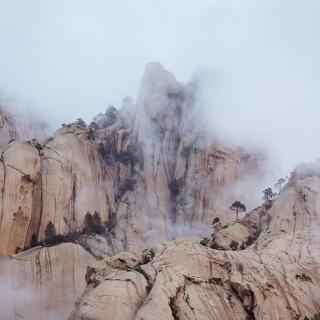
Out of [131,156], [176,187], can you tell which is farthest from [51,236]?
[176,187]

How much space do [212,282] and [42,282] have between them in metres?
27.8

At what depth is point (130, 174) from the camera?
100 m

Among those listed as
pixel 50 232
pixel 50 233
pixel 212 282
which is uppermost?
pixel 50 232

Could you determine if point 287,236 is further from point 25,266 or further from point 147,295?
point 25,266

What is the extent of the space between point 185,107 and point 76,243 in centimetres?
3855

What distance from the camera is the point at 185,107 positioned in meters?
110

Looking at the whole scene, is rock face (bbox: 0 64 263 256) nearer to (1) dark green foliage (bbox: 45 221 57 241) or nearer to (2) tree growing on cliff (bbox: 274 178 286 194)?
(1) dark green foliage (bbox: 45 221 57 241)

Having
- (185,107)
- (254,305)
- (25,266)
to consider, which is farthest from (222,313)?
(185,107)

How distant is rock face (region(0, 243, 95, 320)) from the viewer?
7294cm

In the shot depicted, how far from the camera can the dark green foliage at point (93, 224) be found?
85.4 m

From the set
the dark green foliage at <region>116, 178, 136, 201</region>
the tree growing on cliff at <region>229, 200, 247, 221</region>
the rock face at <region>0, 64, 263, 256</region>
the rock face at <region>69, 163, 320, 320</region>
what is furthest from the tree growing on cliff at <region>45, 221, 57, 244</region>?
the tree growing on cliff at <region>229, 200, 247, 221</region>

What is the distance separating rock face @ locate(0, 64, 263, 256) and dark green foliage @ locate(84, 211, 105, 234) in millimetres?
685

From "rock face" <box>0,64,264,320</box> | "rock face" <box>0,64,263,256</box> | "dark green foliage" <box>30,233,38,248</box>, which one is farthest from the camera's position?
"rock face" <box>0,64,263,256</box>

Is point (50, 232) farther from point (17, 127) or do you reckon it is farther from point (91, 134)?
point (17, 127)
